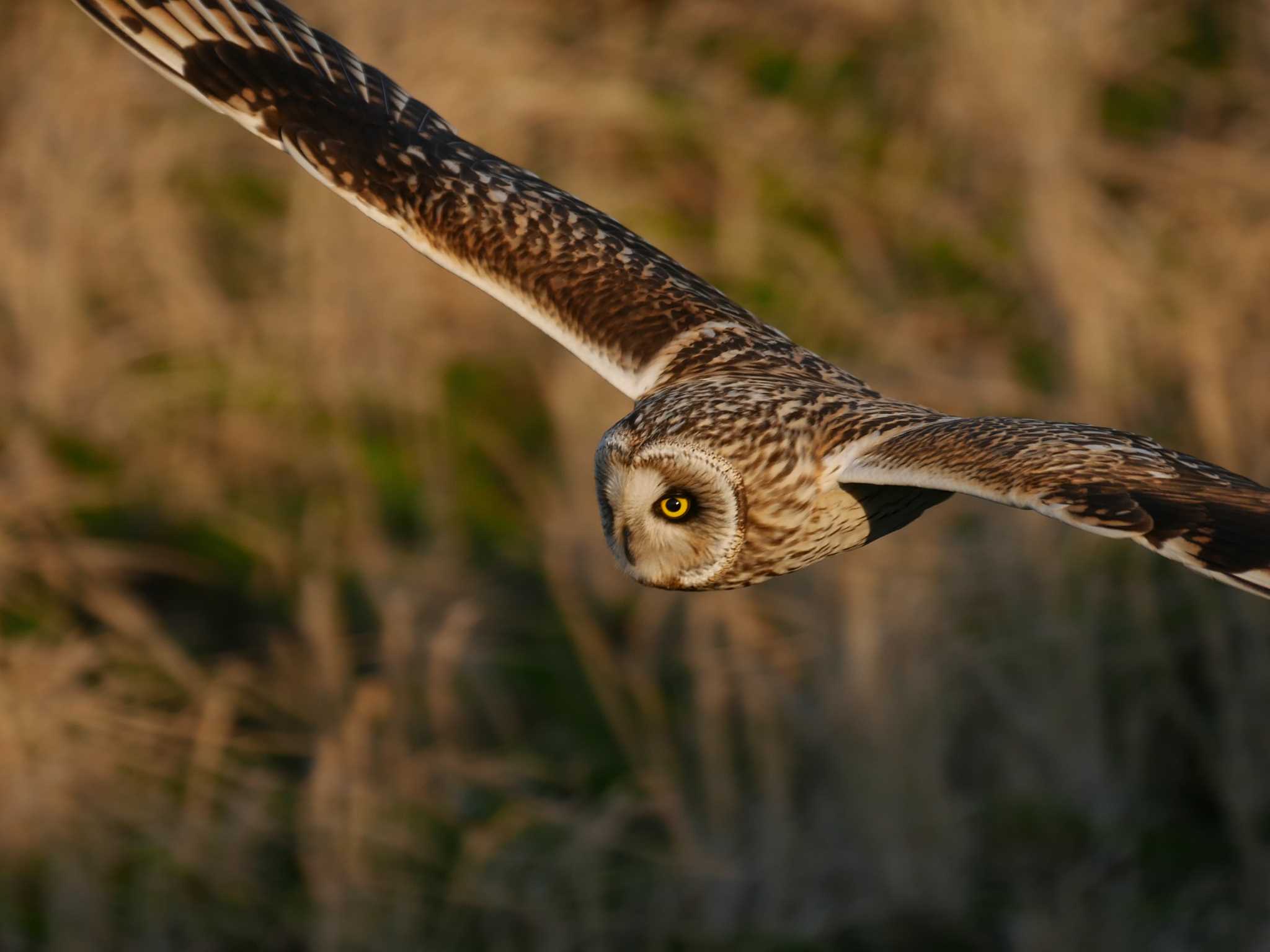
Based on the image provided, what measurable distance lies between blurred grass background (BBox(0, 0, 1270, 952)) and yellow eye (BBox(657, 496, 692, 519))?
9.57 feet

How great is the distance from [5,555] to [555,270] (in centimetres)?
343

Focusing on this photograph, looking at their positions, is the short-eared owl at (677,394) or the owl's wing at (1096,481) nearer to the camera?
the owl's wing at (1096,481)

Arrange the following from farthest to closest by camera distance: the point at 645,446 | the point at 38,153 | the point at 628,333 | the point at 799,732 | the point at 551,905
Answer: the point at 38,153, the point at 799,732, the point at 551,905, the point at 628,333, the point at 645,446

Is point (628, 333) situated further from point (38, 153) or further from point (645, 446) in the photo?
point (38, 153)

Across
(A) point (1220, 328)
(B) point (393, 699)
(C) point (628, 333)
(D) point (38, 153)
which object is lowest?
(B) point (393, 699)

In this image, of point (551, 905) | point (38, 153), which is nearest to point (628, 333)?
point (551, 905)

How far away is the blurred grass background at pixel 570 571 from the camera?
24.2 ft

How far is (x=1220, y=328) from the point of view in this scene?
9812 mm

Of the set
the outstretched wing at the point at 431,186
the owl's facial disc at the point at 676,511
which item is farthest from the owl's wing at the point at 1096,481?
the outstretched wing at the point at 431,186

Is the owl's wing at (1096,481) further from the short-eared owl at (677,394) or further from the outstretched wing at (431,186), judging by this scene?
the outstretched wing at (431,186)

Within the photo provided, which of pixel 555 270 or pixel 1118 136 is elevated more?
pixel 1118 136

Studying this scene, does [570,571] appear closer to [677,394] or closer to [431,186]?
[431,186]

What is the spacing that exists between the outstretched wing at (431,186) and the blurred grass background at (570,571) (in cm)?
235

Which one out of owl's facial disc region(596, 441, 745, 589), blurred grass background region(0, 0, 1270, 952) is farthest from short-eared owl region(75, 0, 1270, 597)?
blurred grass background region(0, 0, 1270, 952)
